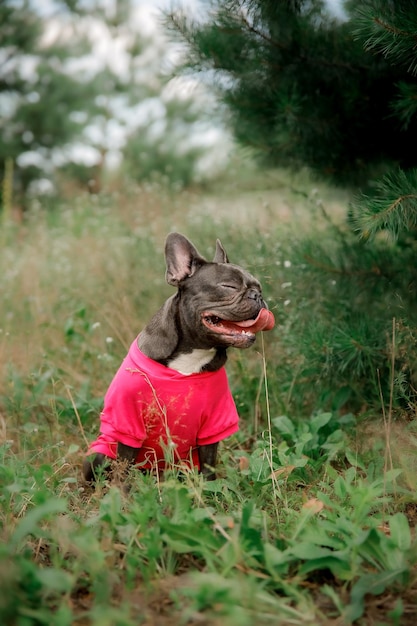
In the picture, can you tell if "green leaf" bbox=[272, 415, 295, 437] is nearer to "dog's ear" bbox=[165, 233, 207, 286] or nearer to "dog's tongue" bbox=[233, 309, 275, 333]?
"dog's tongue" bbox=[233, 309, 275, 333]

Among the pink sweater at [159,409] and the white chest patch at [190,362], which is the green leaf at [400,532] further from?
the white chest patch at [190,362]

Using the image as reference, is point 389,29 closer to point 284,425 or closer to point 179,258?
point 179,258

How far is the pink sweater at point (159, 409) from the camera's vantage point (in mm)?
2996

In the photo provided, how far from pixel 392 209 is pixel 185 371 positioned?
4.10ft

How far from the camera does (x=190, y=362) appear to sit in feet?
10.3

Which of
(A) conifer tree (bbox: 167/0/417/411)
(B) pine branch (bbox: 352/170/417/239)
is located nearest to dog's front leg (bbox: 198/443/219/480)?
(A) conifer tree (bbox: 167/0/417/411)

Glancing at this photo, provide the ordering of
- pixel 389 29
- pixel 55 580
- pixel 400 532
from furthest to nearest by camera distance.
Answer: pixel 389 29, pixel 400 532, pixel 55 580

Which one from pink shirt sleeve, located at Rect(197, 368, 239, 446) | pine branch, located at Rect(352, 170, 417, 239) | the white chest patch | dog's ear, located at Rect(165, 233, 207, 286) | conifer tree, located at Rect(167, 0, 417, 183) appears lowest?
pink shirt sleeve, located at Rect(197, 368, 239, 446)

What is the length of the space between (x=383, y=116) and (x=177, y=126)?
10.5 meters

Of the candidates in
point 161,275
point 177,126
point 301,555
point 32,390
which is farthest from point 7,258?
point 177,126

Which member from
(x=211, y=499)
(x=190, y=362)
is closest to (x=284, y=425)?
(x=190, y=362)

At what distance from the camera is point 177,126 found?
45.6ft

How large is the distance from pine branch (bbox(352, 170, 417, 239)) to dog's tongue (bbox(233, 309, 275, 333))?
582mm

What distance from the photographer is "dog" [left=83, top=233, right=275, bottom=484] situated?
3.00 metres
